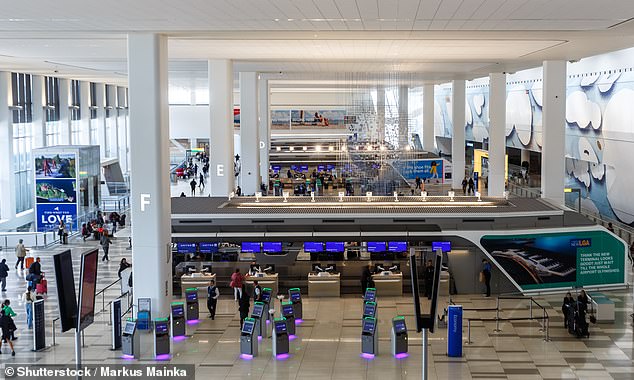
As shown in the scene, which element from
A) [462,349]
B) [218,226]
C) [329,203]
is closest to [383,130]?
[329,203]

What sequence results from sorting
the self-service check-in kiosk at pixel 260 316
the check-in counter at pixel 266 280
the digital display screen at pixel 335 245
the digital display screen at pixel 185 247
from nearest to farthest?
1. the self-service check-in kiosk at pixel 260 316
2. the check-in counter at pixel 266 280
3. the digital display screen at pixel 335 245
4. the digital display screen at pixel 185 247

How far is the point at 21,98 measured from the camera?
131ft

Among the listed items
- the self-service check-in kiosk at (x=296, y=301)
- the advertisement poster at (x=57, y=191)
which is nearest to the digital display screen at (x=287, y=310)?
the self-service check-in kiosk at (x=296, y=301)

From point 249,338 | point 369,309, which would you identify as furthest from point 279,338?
point 369,309

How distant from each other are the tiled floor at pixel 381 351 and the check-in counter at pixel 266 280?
2.20 m

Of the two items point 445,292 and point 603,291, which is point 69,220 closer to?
point 445,292

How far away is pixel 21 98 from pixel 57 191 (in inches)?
328

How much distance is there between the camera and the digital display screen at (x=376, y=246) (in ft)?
77.6

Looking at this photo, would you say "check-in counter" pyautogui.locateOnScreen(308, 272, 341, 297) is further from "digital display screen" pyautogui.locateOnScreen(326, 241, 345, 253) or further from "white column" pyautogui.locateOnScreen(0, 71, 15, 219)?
"white column" pyautogui.locateOnScreen(0, 71, 15, 219)

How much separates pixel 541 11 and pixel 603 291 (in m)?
10.3

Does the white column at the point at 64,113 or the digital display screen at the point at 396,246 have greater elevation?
the white column at the point at 64,113

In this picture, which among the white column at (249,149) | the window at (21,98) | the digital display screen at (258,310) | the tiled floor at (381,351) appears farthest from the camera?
the window at (21,98)

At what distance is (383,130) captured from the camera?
41719mm

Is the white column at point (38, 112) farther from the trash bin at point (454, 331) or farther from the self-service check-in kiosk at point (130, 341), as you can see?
the trash bin at point (454, 331)
